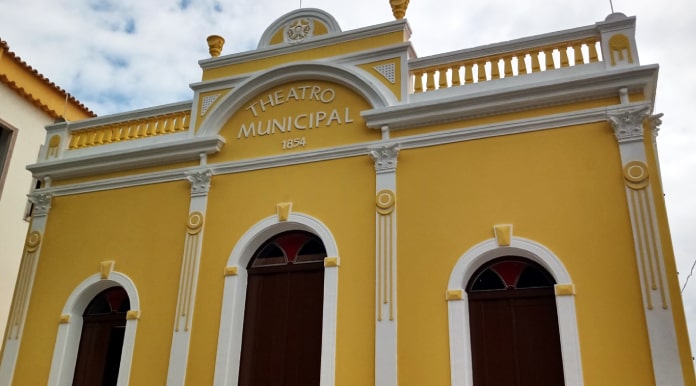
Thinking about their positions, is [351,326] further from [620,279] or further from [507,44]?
[507,44]

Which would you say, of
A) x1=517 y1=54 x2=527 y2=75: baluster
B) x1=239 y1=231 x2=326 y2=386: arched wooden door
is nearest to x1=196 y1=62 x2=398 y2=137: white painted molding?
x1=517 y1=54 x2=527 y2=75: baluster

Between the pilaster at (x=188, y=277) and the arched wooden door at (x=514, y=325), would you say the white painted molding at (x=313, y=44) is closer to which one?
the pilaster at (x=188, y=277)

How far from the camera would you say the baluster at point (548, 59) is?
8.58 m

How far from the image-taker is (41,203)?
10.9 metres

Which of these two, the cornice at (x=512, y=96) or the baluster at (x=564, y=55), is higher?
the baluster at (x=564, y=55)

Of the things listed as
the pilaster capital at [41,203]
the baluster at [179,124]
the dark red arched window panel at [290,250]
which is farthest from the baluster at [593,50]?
the pilaster capital at [41,203]

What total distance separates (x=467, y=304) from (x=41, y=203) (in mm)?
7493

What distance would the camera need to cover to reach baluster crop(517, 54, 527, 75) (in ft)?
28.5

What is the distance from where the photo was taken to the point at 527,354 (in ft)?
24.5

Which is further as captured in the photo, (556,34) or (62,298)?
(62,298)

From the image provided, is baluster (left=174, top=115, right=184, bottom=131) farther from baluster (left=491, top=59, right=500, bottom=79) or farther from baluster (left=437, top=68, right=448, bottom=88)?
baluster (left=491, top=59, right=500, bottom=79)

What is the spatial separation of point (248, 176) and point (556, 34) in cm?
486

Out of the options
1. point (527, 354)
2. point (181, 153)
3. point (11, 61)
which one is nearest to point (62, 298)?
point (181, 153)

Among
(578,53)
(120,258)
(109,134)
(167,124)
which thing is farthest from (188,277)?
(578,53)
